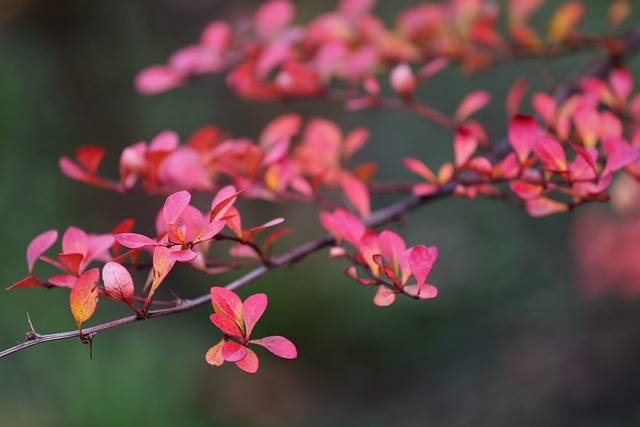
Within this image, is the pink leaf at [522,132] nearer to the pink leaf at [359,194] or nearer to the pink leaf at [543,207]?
the pink leaf at [543,207]

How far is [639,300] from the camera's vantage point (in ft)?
6.34

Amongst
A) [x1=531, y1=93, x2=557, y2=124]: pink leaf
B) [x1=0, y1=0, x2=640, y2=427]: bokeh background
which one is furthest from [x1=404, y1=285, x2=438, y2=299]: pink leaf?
[x1=0, y1=0, x2=640, y2=427]: bokeh background

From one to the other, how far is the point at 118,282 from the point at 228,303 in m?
0.08

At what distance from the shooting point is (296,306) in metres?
2.30

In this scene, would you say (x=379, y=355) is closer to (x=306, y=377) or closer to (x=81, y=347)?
(x=306, y=377)

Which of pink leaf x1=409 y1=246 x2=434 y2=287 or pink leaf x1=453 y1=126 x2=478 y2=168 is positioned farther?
pink leaf x1=453 y1=126 x2=478 y2=168

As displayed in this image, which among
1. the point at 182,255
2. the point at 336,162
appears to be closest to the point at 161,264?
the point at 182,255

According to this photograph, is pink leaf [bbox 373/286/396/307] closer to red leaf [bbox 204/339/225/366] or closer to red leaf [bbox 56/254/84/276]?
red leaf [bbox 204/339/225/366]

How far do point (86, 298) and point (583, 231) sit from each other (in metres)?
1.78

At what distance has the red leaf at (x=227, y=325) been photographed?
17.2 inches

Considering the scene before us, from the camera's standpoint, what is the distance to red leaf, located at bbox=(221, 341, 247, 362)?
16.8 inches

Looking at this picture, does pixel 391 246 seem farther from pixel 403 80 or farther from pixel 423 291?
pixel 403 80

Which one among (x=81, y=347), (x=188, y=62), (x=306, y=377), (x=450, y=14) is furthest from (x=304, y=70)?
(x=306, y=377)

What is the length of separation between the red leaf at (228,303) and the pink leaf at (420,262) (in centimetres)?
13
